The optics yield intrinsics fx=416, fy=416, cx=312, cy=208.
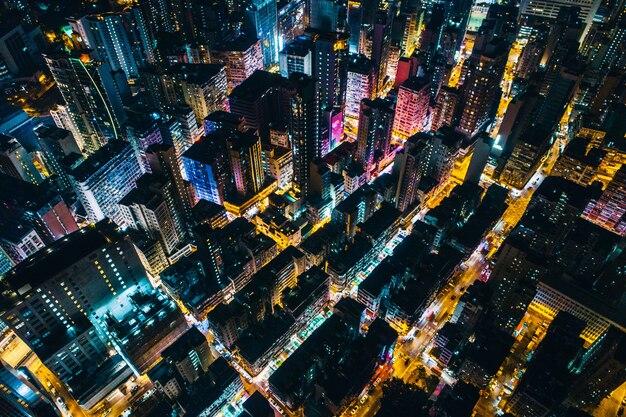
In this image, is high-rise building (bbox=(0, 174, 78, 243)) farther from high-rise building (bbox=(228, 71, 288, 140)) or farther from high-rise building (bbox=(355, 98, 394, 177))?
high-rise building (bbox=(355, 98, 394, 177))

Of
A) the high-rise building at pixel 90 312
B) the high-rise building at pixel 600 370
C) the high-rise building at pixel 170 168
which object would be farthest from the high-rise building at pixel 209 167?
the high-rise building at pixel 600 370

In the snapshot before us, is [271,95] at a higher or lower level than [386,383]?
higher

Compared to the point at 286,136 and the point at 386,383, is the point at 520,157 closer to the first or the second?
the point at 286,136

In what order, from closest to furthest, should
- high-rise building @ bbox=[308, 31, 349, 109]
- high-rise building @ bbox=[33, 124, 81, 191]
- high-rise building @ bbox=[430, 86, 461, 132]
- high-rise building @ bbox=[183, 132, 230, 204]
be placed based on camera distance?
high-rise building @ bbox=[183, 132, 230, 204], high-rise building @ bbox=[33, 124, 81, 191], high-rise building @ bbox=[430, 86, 461, 132], high-rise building @ bbox=[308, 31, 349, 109]

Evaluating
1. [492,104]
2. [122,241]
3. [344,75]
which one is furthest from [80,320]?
[492,104]

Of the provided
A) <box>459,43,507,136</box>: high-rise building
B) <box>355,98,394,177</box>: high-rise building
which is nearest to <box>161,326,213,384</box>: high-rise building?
<box>355,98,394,177</box>: high-rise building
